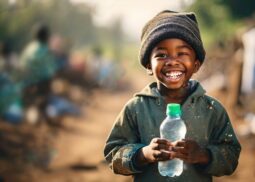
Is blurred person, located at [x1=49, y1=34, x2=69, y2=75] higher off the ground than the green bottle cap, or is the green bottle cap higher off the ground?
blurred person, located at [x1=49, y1=34, x2=69, y2=75]

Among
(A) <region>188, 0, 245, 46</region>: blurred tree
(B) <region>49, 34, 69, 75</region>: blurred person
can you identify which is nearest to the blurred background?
(B) <region>49, 34, 69, 75</region>: blurred person

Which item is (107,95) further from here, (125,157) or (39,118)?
(125,157)

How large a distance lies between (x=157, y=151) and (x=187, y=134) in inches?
12.5

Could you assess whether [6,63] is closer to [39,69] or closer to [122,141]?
[39,69]

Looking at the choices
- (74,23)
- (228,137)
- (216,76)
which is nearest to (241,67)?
(216,76)

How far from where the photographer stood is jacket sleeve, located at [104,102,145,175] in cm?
261

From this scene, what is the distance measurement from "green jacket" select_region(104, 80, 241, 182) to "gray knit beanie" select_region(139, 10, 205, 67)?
24 centimetres

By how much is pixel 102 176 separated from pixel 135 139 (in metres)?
5.23

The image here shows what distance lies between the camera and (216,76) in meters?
21.0

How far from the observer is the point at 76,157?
9.49 m

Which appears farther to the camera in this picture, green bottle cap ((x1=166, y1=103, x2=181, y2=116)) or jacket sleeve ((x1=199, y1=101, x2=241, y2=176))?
jacket sleeve ((x1=199, y1=101, x2=241, y2=176))

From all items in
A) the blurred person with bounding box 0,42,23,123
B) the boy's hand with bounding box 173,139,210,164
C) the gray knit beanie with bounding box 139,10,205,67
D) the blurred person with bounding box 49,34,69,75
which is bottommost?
the boy's hand with bounding box 173,139,210,164

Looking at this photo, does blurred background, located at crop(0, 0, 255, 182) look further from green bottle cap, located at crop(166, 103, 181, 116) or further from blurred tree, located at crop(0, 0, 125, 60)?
green bottle cap, located at crop(166, 103, 181, 116)

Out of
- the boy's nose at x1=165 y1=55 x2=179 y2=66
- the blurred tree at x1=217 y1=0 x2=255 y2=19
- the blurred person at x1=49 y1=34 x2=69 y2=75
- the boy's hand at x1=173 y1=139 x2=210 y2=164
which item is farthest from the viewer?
the blurred tree at x1=217 y1=0 x2=255 y2=19
